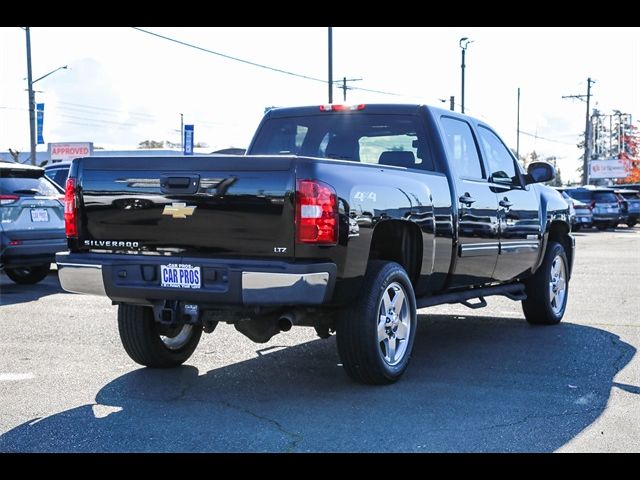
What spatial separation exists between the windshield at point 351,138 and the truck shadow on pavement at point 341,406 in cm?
164

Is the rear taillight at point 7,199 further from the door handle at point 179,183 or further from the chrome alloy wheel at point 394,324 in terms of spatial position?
the chrome alloy wheel at point 394,324

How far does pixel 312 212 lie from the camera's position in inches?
207

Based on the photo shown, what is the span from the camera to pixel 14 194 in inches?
440

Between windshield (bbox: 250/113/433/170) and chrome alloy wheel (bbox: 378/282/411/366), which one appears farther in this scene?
windshield (bbox: 250/113/433/170)

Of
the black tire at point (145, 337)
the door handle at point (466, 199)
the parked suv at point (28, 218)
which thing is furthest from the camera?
the parked suv at point (28, 218)

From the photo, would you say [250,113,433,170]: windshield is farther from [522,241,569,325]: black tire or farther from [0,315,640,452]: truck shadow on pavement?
[522,241,569,325]: black tire

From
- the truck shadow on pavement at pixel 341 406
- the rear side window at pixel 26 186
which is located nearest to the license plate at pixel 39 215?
the rear side window at pixel 26 186

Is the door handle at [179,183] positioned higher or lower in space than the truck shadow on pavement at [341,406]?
higher

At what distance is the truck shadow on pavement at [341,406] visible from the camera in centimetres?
468

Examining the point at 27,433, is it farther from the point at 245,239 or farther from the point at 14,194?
the point at 14,194

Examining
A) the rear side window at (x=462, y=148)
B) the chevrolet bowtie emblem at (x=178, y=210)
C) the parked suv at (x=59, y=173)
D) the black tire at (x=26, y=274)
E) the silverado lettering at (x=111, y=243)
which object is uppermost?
the rear side window at (x=462, y=148)

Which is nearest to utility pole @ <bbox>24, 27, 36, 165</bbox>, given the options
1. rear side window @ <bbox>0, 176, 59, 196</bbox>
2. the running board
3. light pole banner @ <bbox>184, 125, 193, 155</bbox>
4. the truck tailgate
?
light pole banner @ <bbox>184, 125, 193, 155</bbox>

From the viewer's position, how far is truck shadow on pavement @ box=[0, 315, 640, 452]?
15.4ft
